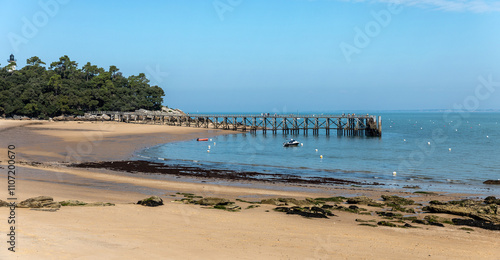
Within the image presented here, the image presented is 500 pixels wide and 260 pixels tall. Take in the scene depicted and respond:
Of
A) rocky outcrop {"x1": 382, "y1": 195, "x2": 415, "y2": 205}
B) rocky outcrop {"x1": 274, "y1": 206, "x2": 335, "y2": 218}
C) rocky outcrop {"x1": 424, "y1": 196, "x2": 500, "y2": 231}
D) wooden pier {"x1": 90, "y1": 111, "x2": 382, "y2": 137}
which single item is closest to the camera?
rocky outcrop {"x1": 424, "y1": 196, "x2": 500, "y2": 231}

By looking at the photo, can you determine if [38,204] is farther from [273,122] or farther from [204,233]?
[273,122]

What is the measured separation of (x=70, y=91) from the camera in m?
96.5

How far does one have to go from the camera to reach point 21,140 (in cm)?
4797

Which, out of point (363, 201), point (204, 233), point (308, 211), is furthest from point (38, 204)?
point (363, 201)

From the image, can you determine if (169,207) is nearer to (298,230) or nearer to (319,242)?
(298,230)

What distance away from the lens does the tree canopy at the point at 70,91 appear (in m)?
91.9

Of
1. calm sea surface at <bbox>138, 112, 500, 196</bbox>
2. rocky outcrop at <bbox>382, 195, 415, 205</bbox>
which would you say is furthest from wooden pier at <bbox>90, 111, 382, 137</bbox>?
rocky outcrop at <bbox>382, 195, 415, 205</bbox>

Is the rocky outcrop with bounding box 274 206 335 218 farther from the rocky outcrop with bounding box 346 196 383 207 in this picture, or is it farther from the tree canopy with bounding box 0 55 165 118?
the tree canopy with bounding box 0 55 165 118

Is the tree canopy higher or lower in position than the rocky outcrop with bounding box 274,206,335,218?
higher

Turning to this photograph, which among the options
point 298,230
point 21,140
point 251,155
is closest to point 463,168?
point 251,155

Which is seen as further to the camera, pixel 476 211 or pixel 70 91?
pixel 70 91

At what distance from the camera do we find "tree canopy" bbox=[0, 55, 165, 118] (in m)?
91.9

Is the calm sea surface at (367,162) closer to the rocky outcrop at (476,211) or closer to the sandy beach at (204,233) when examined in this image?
the sandy beach at (204,233)

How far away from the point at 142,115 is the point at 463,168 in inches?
2798
